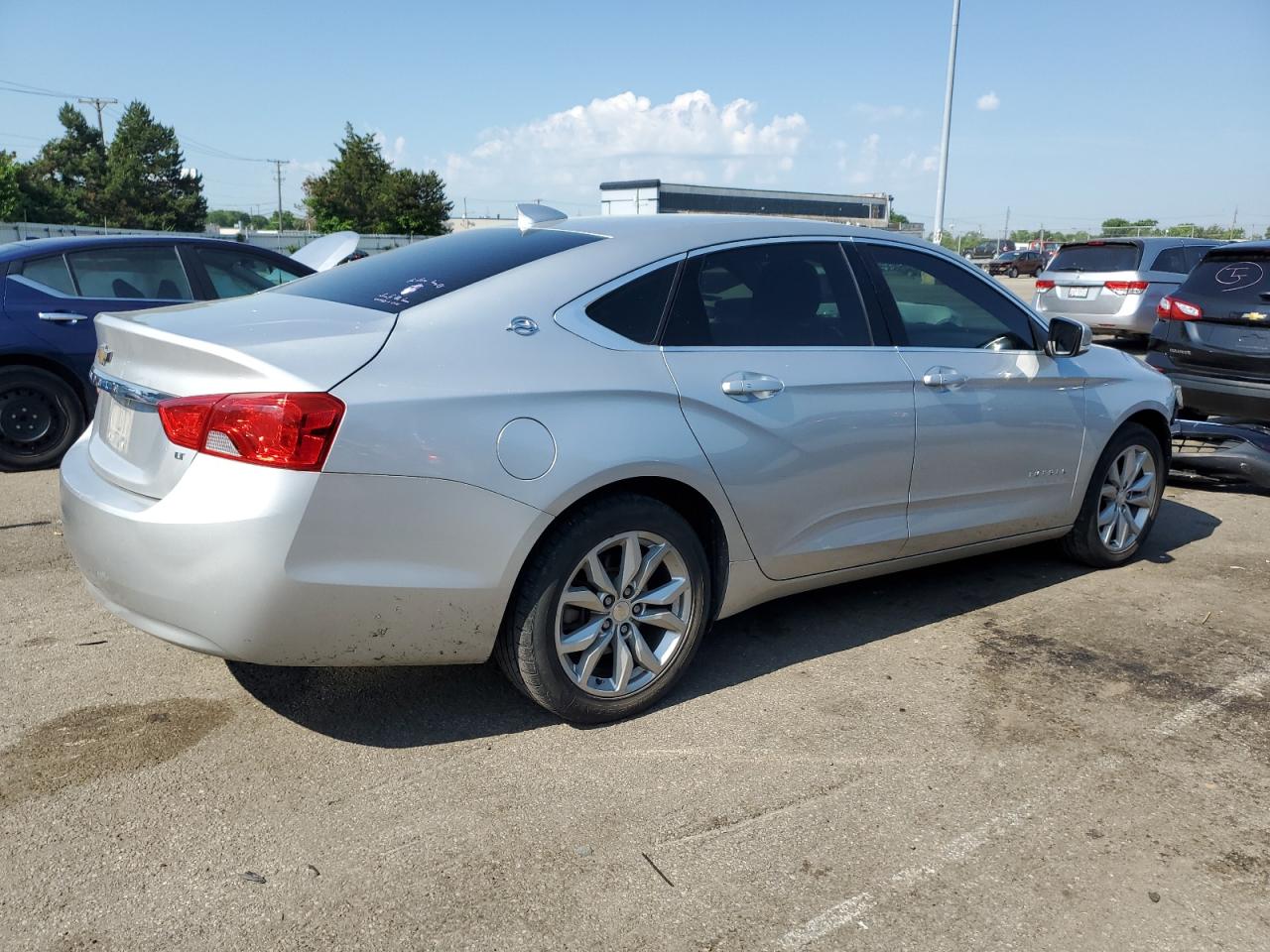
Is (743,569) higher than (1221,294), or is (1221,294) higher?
(1221,294)

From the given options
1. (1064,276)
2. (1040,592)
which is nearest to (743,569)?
(1040,592)

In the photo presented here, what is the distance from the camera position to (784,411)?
3689 mm

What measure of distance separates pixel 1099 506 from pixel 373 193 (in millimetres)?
83564

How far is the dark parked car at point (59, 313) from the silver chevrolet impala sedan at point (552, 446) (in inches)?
151

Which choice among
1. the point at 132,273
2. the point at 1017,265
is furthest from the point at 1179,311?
the point at 1017,265

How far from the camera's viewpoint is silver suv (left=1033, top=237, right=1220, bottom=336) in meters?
14.5

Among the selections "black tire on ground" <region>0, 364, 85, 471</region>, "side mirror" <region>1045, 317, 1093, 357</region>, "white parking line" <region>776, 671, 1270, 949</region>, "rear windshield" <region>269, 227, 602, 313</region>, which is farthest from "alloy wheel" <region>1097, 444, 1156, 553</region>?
"black tire on ground" <region>0, 364, 85, 471</region>

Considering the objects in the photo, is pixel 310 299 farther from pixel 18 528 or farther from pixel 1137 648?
pixel 1137 648

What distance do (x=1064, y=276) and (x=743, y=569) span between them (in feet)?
44.2

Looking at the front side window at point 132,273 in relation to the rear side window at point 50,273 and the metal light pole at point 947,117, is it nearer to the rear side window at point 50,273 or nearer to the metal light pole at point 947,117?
the rear side window at point 50,273

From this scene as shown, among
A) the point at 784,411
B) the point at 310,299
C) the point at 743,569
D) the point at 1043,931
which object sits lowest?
the point at 1043,931

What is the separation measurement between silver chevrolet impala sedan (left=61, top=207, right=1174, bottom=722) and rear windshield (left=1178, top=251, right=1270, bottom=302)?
4.17m

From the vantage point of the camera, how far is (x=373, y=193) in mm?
82312

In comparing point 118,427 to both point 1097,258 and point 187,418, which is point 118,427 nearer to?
point 187,418
